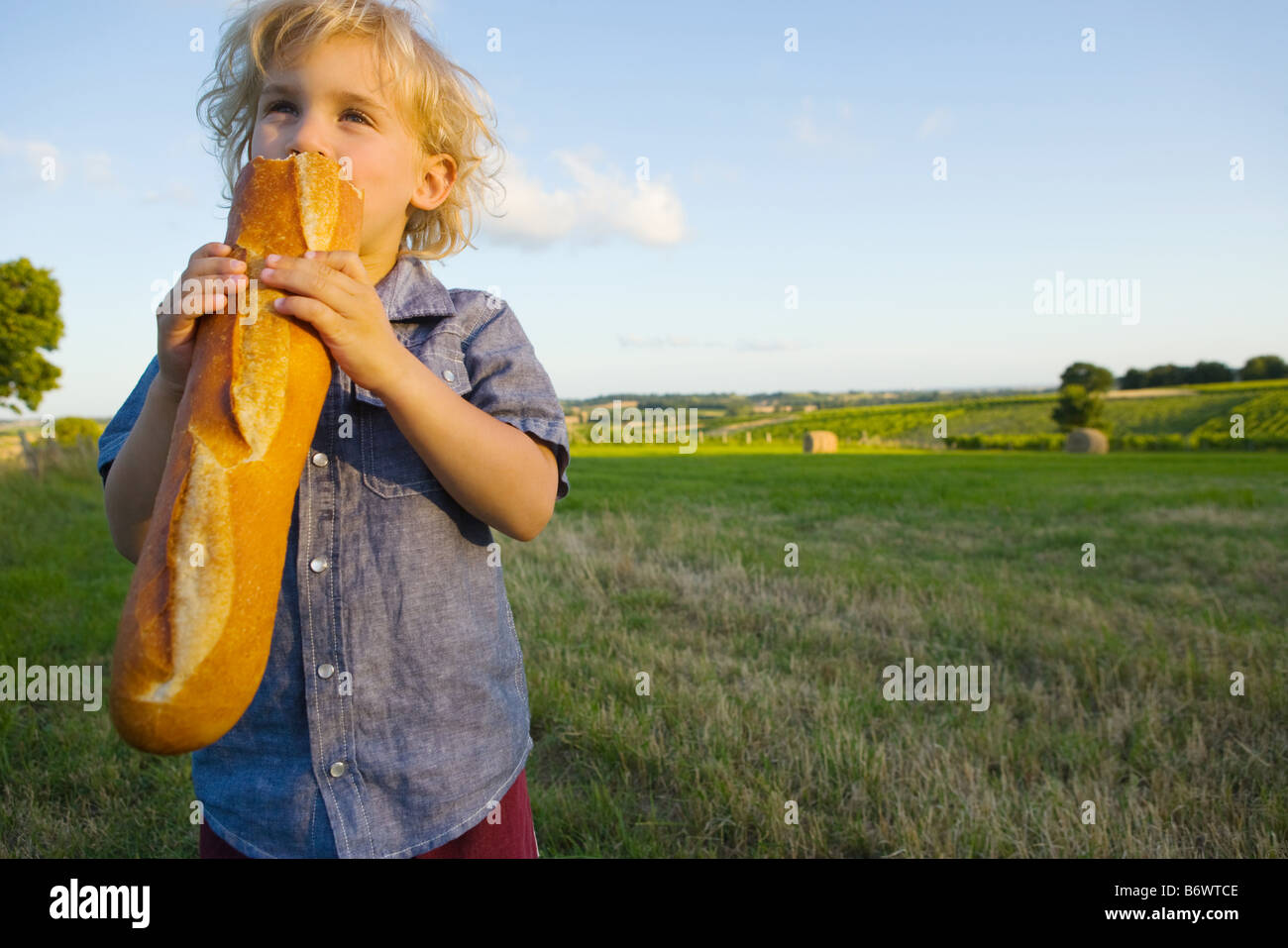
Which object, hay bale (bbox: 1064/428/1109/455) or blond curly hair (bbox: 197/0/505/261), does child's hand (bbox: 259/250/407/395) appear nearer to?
blond curly hair (bbox: 197/0/505/261)

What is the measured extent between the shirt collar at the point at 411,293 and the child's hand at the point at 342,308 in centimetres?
40

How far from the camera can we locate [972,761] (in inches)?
142

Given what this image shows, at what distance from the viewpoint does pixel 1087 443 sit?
42.5 metres

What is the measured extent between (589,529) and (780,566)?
310 cm

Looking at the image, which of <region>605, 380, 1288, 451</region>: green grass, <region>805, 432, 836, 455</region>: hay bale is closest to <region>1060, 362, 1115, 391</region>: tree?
<region>605, 380, 1288, 451</region>: green grass

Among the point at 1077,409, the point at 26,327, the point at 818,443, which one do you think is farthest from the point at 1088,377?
the point at 26,327

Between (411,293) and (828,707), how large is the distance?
3128mm

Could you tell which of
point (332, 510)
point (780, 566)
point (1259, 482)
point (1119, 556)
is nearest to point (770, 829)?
point (332, 510)

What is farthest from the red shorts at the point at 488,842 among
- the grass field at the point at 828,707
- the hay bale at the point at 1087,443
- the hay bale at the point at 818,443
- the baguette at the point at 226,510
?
the hay bale at the point at 1087,443

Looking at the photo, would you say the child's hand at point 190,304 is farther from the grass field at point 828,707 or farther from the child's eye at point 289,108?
the grass field at point 828,707

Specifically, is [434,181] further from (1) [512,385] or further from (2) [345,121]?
(1) [512,385]

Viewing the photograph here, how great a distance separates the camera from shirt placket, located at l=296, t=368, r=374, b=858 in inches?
65.3

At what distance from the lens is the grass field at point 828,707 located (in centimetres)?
309

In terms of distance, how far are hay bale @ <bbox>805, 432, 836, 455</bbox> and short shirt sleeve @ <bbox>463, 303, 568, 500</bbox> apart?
42.0 meters
